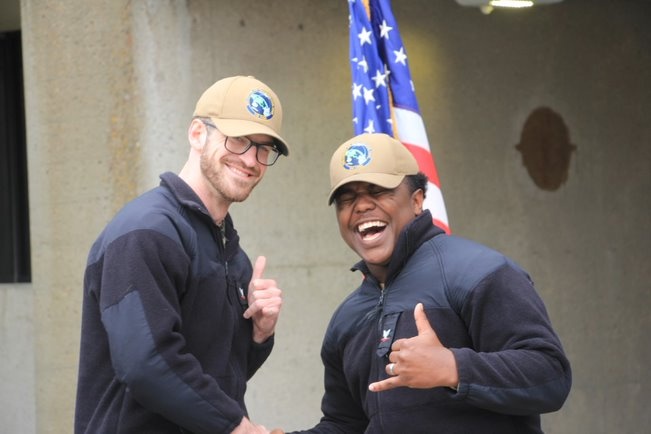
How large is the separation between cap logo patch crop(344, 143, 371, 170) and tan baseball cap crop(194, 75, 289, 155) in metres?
0.20

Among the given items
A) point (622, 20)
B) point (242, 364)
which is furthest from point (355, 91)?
point (622, 20)

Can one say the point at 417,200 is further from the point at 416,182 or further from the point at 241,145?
the point at 241,145

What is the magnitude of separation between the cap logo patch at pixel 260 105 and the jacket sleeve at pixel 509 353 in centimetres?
76

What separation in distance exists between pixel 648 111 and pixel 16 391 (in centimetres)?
426

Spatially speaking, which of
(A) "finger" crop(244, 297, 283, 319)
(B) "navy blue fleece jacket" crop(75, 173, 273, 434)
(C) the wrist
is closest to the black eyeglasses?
(B) "navy blue fleece jacket" crop(75, 173, 273, 434)

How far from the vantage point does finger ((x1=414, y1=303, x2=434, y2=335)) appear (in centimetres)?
280

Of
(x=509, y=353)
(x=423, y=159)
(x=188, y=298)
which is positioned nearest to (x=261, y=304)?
(x=188, y=298)

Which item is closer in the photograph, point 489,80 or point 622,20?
point 489,80

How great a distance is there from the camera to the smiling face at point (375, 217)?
10.6 ft

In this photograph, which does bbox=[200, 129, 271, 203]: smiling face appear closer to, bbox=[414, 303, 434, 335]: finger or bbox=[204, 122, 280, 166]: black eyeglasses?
bbox=[204, 122, 280, 166]: black eyeglasses

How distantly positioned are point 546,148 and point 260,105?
12.4 feet

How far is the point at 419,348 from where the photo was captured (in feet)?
9.05

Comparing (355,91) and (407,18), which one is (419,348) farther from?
(407,18)

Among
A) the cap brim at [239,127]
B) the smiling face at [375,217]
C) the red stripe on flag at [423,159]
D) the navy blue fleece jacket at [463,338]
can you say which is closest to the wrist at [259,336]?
the navy blue fleece jacket at [463,338]
